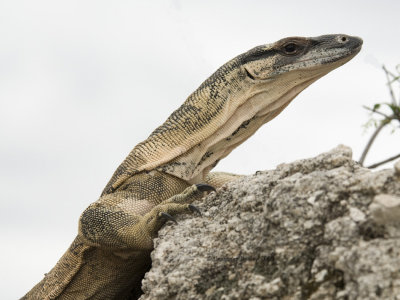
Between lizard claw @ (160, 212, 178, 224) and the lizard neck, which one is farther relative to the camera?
the lizard neck

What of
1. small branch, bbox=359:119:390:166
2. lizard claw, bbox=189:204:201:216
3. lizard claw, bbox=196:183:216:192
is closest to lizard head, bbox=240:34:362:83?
small branch, bbox=359:119:390:166

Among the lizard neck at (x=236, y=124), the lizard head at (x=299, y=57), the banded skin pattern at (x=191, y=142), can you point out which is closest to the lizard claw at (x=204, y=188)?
the banded skin pattern at (x=191, y=142)

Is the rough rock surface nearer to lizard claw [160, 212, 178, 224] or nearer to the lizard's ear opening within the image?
lizard claw [160, 212, 178, 224]

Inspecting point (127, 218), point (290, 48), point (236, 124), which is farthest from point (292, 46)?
point (127, 218)

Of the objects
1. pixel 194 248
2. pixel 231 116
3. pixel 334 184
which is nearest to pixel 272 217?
pixel 334 184

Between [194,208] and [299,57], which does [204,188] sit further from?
[299,57]

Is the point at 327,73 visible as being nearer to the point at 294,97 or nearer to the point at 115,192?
the point at 294,97

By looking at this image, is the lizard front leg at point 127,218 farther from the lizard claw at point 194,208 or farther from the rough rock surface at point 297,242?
the rough rock surface at point 297,242
